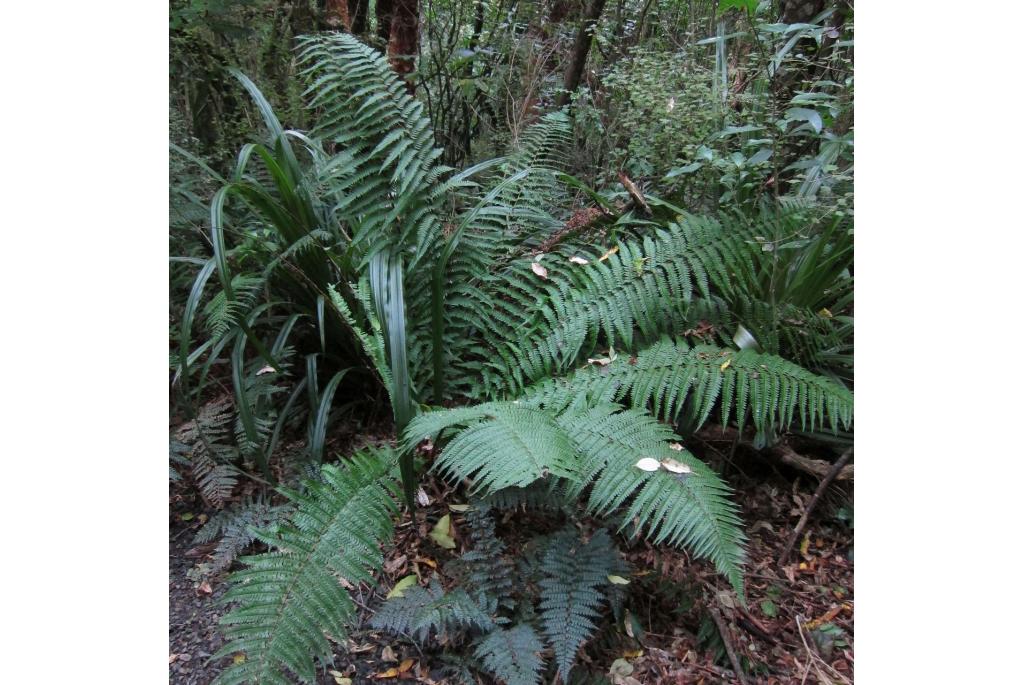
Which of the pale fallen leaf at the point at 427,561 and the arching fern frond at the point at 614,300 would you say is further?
the arching fern frond at the point at 614,300

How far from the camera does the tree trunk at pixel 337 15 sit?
8.57 feet

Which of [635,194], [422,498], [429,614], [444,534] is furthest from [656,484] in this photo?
[635,194]

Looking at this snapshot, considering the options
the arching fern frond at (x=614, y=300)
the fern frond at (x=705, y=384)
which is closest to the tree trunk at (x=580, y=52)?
the arching fern frond at (x=614, y=300)

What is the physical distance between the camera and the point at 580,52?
291 centimetres

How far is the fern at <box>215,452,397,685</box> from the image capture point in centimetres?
102

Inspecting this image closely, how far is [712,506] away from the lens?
106 cm

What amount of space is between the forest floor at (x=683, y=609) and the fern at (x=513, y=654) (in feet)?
0.43

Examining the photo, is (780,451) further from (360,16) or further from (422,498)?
(360,16)

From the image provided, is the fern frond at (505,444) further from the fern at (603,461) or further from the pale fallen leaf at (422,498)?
the pale fallen leaf at (422,498)

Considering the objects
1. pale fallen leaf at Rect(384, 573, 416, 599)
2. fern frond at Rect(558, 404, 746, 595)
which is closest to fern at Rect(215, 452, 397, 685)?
pale fallen leaf at Rect(384, 573, 416, 599)

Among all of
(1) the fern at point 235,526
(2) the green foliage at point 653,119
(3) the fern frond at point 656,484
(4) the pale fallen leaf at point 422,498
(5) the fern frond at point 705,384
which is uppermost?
(2) the green foliage at point 653,119

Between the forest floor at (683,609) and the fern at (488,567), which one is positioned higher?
the fern at (488,567)

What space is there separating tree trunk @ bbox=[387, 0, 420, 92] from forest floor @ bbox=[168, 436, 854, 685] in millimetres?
1984

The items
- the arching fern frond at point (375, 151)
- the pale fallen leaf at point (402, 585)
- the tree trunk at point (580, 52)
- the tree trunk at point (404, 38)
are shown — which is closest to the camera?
the pale fallen leaf at point (402, 585)
